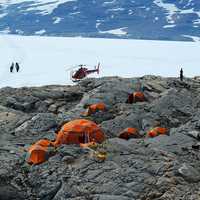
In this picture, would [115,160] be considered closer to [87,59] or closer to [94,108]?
[94,108]

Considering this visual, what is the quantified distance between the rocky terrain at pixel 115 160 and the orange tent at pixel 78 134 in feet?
2.61

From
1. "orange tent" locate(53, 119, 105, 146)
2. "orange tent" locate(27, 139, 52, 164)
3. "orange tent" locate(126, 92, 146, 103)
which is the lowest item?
"orange tent" locate(126, 92, 146, 103)

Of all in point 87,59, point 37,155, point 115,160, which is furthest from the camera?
point 87,59

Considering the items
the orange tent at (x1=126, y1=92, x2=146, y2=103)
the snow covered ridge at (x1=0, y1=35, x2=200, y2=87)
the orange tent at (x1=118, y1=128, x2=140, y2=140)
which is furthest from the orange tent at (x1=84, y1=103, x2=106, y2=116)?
the snow covered ridge at (x1=0, y1=35, x2=200, y2=87)

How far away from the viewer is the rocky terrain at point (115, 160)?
505 inches

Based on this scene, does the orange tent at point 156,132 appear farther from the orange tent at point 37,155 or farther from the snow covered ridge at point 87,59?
the snow covered ridge at point 87,59

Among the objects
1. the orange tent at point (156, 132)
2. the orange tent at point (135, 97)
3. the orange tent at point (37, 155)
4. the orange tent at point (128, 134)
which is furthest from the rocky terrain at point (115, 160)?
the orange tent at point (135, 97)

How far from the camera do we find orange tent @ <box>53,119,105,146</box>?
624 inches

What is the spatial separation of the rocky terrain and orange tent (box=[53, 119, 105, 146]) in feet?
2.61

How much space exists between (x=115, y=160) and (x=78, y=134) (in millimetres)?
2295

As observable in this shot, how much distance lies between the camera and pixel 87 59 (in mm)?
59844

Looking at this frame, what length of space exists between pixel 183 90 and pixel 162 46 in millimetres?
52024

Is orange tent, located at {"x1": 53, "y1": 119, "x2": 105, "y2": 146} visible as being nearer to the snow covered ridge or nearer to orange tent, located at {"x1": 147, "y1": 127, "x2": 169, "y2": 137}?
orange tent, located at {"x1": 147, "y1": 127, "x2": 169, "y2": 137}

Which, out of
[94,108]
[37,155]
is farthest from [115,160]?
[94,108]
